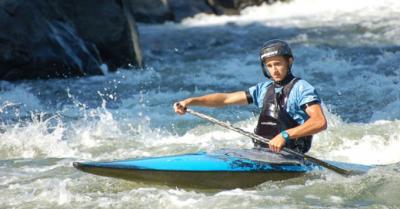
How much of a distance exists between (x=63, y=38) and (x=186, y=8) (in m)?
9.45

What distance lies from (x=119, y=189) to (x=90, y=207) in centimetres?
41

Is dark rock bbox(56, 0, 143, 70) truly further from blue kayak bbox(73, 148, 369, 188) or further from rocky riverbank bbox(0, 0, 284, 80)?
blue kayak bbox(73, 148, 369, 188)

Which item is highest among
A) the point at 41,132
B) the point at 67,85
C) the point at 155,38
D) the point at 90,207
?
the point at 155,38

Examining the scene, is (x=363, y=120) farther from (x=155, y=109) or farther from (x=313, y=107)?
(x=313, y=107)

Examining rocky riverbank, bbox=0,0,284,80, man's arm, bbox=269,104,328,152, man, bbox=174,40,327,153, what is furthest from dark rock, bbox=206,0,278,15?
man's arm, bbox=269,104,328,152

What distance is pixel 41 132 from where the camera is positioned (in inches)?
296

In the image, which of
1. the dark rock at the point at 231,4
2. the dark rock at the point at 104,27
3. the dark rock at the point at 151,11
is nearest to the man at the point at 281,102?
the dark rock at the point at 104,27

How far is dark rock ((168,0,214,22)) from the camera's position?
20359 mm

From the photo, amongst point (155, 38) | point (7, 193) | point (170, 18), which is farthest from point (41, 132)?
point (170, 18)

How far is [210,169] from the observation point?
537cm

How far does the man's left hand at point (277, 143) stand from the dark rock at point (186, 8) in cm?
1505

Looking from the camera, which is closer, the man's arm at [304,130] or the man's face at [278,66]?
the man's arm at [304,130]

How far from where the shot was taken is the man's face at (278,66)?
5383 mm

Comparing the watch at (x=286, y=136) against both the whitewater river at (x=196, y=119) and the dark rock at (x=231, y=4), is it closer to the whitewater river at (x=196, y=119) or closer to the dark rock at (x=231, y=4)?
the whitewater river at (x=196, y=119)
